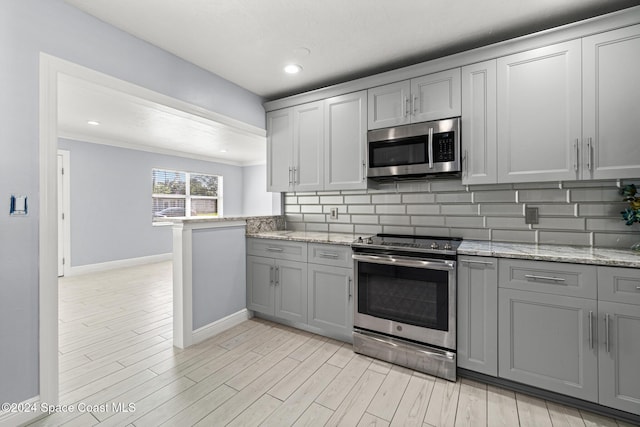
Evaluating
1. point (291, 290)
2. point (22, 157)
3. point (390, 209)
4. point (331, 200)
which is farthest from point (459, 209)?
point (22, 157)

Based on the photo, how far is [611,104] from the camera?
190 cm

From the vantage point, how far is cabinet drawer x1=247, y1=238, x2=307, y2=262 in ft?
9.27

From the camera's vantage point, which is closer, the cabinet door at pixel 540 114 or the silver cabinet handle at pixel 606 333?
the silver cabinet handle at pixel 606 333

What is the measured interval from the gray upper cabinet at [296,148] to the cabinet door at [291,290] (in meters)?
0.89

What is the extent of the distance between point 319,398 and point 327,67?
2805 millimetres

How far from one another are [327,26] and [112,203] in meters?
5.43

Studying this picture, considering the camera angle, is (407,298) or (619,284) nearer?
(619,284)

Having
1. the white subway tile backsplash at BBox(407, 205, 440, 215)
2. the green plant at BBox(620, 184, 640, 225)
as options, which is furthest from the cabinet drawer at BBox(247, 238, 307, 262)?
the green plant at BBox(620, 184, 640, 225)

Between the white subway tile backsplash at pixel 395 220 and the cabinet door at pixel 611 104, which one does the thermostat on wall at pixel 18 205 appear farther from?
the cabinet door at pixel 611 104

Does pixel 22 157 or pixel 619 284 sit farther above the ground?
pixel 22 157

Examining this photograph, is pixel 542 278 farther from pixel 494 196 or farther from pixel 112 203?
pixel 112 203

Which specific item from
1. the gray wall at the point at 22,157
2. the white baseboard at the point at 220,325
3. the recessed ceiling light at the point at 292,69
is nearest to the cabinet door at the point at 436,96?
the recessed ceiling light at the point at 292,69

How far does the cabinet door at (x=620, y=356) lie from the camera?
1.62 m

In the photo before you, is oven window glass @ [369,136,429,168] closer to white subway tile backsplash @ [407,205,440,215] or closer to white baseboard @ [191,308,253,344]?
white subway tile backsplash @ [407,205,440,215]
